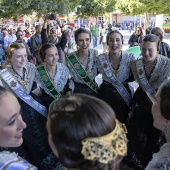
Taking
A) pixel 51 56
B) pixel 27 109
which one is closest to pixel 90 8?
pixel 51 56

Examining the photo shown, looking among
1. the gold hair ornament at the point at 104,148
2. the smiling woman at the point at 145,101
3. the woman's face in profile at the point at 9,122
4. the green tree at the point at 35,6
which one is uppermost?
the green tree at the point at 35,6

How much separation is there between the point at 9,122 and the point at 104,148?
613 millimetres

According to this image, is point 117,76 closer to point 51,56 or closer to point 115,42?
point 115,42

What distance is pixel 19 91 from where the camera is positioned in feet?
8.54

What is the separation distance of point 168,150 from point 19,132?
30.0 inches

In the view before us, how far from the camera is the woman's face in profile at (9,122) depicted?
49.9 inches

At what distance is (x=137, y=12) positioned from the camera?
44.4 ft

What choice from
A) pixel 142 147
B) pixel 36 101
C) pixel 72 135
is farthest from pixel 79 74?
pixel 72 135

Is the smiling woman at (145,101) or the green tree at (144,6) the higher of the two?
the green tree at (144,6)

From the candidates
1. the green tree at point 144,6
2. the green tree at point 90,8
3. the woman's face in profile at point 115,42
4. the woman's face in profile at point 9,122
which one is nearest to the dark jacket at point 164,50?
the woman's face in profile at point 115,42

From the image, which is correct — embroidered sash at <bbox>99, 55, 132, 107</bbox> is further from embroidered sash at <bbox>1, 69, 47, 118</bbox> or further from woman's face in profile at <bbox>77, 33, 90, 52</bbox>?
embroidered sash at <bbox>1, 69, 47, 118</bbox>

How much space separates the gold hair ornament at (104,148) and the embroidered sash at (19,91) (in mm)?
1844

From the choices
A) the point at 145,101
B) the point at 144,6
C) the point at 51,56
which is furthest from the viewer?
the point at 144,6

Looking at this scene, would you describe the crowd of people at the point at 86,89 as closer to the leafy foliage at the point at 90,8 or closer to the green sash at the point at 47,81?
the green sash at the point at 47,81
